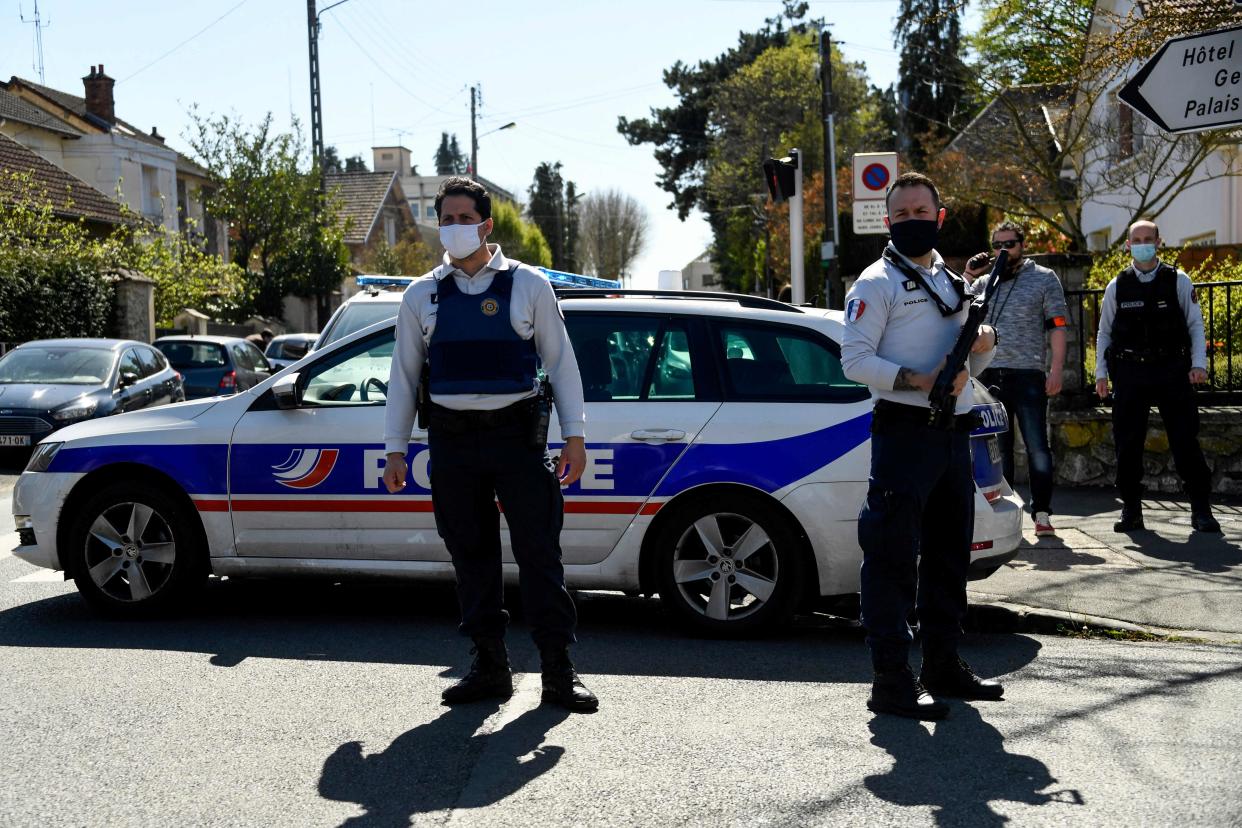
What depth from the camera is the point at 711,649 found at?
6.29 metres

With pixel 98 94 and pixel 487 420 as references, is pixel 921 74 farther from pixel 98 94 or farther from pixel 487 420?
pixel 487 420

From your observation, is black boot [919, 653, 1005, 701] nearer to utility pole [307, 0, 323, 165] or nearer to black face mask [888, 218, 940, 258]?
black face mask [888, 218, 940, 258]

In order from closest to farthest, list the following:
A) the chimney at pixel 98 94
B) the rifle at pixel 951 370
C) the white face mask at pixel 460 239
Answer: the rifle at pixel 951 370 < the white face mask at pixel 460 239 < the chimney at pixel 98 94

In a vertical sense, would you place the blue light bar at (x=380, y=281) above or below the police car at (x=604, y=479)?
above

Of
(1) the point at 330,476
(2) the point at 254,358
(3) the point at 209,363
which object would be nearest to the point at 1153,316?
(1) the point at 330,476

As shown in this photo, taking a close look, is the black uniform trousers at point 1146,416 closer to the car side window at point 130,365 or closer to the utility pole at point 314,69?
the car side window at point 130,365

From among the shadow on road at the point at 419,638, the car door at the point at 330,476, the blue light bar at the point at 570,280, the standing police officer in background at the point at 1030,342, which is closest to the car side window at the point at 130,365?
the blue light bar at the point at 570,280

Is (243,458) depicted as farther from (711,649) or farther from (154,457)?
(711,649)

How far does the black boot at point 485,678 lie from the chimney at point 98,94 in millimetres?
46237

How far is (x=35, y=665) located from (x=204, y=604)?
1.47 meters

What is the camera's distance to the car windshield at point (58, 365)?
16344 mm

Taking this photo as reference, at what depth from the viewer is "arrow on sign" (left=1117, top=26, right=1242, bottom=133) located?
657 cm

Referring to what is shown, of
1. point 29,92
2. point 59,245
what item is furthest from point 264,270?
point 59,245

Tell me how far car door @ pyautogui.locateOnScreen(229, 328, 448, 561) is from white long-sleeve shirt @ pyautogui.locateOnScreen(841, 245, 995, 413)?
2.51 meters
